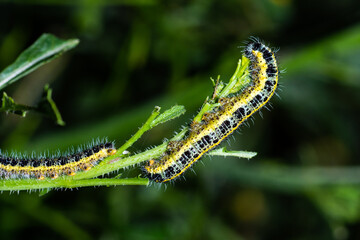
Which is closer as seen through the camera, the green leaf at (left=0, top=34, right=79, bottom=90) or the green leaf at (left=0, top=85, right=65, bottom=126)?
the green leaf at (left=0, top=85, right=65, bottom=126)

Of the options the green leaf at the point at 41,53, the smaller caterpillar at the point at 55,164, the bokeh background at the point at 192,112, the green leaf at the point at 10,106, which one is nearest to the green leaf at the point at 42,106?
the green leaf at the point at 10,106

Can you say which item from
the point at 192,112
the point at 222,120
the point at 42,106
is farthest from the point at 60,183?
the point at 192,112

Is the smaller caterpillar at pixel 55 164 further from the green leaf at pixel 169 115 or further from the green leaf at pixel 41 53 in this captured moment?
the green leaf at pixel 41 53

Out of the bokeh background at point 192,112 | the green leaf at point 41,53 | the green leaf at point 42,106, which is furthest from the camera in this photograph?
the bokeh background at point 192,112

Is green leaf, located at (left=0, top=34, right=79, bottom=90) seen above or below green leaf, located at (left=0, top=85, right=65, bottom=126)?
above

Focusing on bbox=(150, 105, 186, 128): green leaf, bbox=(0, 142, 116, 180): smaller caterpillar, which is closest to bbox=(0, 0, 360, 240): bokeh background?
bbox=(0, 142, 116, 180): smaller caterpillar

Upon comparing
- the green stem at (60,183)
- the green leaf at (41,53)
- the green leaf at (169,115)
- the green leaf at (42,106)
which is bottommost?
the green stem at (60,183)

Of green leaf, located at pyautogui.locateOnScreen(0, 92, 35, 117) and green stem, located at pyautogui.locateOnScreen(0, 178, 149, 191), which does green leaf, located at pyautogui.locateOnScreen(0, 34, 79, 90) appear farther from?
green stem, located at pyautogui.locateOnScreen(0, 178, 149, 191)
